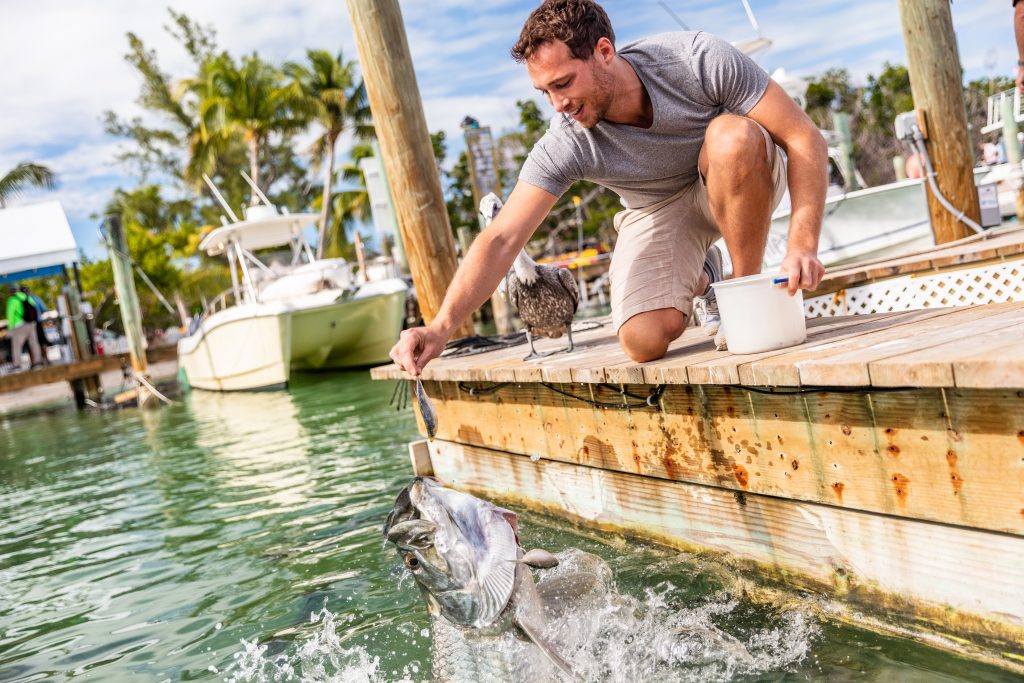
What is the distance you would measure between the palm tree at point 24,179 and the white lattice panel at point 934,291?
28818mm

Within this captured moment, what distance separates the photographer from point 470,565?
2.23m

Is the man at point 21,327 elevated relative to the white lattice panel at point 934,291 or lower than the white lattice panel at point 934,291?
elevated

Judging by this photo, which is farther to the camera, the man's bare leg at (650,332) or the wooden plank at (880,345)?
the man's bare leg at (650,332)

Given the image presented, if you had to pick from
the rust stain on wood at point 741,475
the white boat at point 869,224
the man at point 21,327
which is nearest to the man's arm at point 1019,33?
the rust stain on wood at point 741,475

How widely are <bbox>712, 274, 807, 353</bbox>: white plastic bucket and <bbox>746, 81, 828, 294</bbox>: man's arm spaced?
0.14 m

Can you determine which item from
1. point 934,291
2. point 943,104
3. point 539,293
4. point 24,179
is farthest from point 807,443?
point 24,179

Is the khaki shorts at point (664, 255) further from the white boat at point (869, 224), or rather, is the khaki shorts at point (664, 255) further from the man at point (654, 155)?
the white boat at point (869, 224)

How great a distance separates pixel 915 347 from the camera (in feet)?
7.72

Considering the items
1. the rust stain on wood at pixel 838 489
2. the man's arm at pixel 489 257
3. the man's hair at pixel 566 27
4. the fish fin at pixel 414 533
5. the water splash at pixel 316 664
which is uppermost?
the man's hair at pixel 566 27

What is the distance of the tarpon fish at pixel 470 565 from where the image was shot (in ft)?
7.27

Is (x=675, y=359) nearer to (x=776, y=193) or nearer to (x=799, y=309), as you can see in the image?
(x=799, y=309)

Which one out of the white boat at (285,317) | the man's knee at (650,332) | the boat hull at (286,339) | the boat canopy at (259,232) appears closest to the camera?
the man's knee at (650,332)

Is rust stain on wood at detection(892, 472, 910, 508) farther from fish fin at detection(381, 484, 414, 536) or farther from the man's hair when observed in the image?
the man's hair

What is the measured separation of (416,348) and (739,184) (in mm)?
1353
